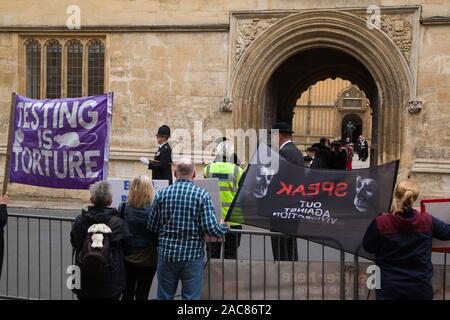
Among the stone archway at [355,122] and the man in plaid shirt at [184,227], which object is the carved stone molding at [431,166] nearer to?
the man in plaid shirt at [184,227]

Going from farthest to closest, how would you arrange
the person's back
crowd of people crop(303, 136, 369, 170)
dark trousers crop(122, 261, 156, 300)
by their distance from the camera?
crowd of people crop(303, 136, 369, 170)
dark trousers crop(122, 261, 156, 300)
the person's back

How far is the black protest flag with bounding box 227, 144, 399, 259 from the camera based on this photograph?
4633 millimetres

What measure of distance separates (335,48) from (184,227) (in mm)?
8289

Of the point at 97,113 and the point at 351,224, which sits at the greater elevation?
the point at 97,113

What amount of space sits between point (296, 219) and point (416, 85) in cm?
733

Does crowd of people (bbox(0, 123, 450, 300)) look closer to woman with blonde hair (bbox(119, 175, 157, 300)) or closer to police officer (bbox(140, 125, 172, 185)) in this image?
woman with blonde hair (bbox(119, 175, 157, 300))

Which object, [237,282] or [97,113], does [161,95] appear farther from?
[237,282]

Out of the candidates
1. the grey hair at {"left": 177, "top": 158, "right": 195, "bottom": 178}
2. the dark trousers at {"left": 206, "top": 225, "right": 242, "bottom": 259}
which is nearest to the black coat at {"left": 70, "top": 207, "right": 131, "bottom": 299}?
the grey hair at {"left": 177, "top": 158, "right": 195, "bottom": 178}

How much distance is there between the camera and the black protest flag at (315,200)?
4.63 meters

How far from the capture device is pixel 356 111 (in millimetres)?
44719

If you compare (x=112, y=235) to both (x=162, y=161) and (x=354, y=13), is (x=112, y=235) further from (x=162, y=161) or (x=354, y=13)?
(x=354, y=13)

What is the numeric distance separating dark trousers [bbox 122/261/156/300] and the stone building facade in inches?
285

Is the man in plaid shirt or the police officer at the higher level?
the police officer

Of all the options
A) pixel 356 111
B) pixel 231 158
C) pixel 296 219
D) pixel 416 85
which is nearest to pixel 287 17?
pixel 416 85
